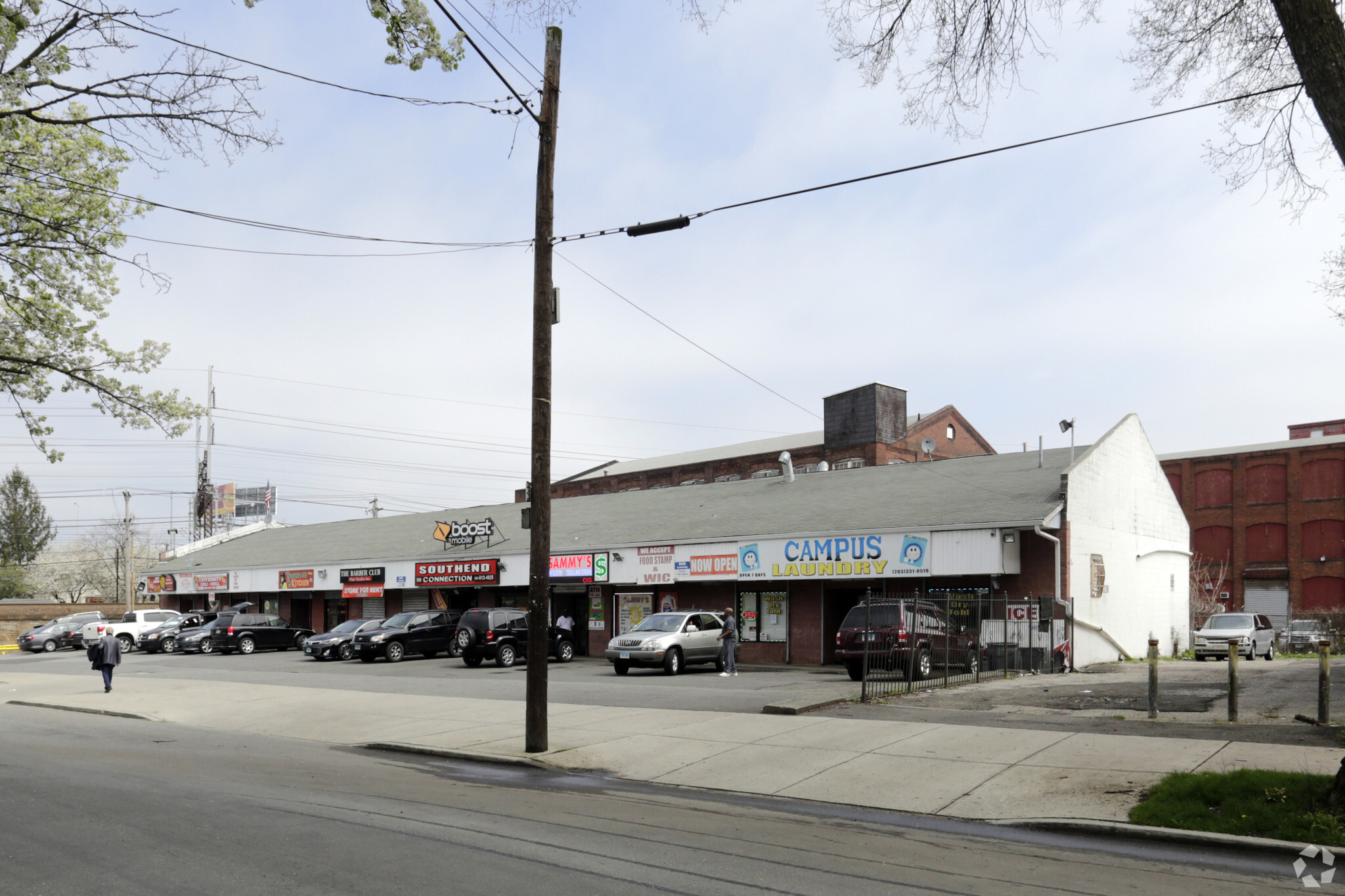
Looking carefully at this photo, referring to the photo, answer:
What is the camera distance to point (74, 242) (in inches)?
603

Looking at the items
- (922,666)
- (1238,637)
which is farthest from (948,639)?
(1238,637)

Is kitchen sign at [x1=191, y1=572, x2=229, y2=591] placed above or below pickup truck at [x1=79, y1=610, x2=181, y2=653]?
above

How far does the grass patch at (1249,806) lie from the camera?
7.94 metres

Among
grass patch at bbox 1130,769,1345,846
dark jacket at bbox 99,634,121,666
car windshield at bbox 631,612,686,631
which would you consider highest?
grass patch at bbox 1130,769,1345,846

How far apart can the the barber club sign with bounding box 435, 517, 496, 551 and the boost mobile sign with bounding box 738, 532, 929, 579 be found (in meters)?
13.5

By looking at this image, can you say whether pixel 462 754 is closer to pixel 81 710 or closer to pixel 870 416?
pixel 81 710

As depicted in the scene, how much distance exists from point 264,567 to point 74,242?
36179mm

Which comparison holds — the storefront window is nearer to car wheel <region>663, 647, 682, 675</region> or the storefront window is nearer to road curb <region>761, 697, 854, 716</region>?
car wheel <region>663, 647, 682, 675</region>

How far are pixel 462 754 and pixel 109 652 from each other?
48.9 ft

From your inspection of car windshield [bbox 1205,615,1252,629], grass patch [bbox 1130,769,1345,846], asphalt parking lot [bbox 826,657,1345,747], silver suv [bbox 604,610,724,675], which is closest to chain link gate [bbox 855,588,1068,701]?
asphalt parking lot [bbox 826,657,1345,747]

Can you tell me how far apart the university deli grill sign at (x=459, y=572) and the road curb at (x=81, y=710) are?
16.9 meters

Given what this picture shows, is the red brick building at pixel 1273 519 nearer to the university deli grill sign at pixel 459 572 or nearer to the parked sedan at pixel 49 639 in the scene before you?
the university deli grill sign at pixel 459 572

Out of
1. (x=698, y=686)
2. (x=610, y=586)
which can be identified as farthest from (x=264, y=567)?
(x=698, y=686)

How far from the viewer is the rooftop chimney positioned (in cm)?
5219
